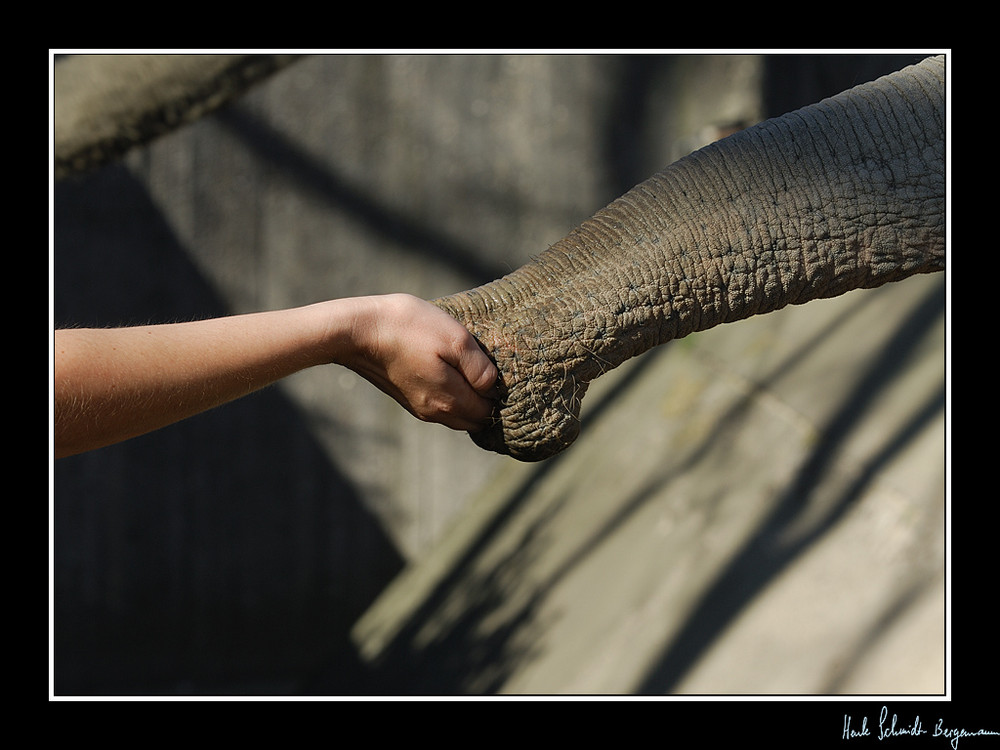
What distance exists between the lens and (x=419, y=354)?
5.06 ft

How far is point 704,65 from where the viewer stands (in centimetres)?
565

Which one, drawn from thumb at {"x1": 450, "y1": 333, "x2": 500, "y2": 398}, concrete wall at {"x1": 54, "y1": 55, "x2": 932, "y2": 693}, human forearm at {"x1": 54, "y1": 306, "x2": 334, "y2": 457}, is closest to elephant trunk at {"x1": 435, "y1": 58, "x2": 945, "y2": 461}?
thumb at {"x1": 450, "y1": 333, "x2": 500, "y2": 398}

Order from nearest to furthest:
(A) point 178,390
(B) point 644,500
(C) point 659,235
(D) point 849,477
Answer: (A) point 178,390 < (C) point 659,235 < (D) point 849,477 < (B) point 644,500

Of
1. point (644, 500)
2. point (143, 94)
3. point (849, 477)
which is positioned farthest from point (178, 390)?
point (644, 500)

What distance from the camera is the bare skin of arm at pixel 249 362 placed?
4.52 feet

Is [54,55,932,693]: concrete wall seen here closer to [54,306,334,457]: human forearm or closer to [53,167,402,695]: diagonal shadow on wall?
[53,167,402,695]: diagonal shadow on wall

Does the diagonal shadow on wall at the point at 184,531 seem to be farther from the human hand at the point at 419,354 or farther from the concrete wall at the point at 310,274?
the human hand at the point at 419,354

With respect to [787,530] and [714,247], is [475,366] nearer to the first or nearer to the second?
[714,247]

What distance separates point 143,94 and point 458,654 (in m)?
2.70

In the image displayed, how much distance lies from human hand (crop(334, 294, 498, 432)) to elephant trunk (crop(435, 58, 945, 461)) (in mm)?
52

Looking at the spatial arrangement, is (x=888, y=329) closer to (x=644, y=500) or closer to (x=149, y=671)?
(x=644, y=500)

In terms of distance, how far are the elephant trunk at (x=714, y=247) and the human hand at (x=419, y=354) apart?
0.17ft

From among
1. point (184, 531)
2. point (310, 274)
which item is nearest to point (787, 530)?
point (310, 274)

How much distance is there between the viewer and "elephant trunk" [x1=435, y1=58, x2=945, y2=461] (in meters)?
1.62
